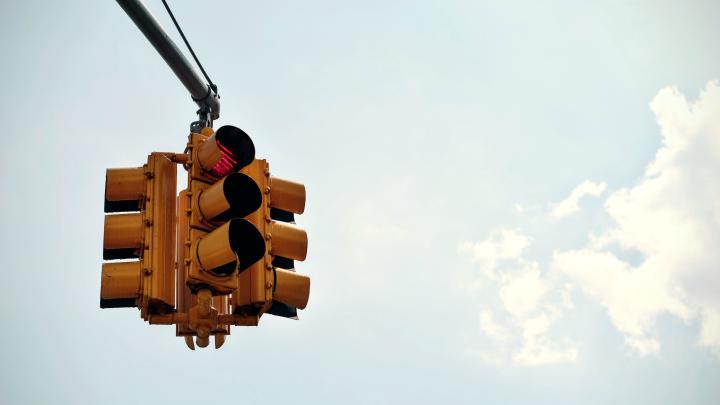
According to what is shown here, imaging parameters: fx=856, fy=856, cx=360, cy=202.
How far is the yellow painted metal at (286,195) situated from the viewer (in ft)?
25.2

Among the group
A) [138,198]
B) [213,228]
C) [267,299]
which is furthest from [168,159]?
[267,299]

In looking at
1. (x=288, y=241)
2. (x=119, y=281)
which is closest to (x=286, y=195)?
(x=288, y=241)

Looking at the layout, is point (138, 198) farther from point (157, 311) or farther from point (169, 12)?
point (169, 12)

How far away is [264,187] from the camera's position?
298 inches

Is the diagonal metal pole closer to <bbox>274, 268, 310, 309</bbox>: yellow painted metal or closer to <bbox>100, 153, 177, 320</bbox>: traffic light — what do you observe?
<bbox>100, 153, 177, 320</bbox>: traffic light

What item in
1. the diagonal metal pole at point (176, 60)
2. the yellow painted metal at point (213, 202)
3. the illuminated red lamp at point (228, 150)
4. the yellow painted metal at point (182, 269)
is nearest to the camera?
the diagonal metal pole at point (176, 60)

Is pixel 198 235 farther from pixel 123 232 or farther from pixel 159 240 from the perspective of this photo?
pixel 123 232

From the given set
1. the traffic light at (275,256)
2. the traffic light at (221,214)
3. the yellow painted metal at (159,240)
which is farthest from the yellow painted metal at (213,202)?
the traffic light at (275,256)

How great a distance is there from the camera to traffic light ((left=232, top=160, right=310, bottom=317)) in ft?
23.7

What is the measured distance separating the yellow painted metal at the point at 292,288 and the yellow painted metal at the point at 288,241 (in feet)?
0.52

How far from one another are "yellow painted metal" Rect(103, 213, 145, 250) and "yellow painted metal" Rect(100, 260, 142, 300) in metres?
0.19

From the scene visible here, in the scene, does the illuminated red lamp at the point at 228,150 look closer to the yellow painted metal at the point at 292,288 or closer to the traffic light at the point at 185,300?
the traffic light at the point at 185,300

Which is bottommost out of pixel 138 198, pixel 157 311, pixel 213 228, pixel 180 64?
pixel 157 311

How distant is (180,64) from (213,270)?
5.71 feet
